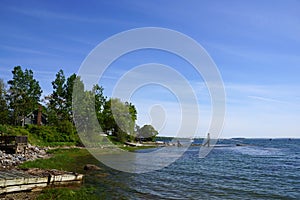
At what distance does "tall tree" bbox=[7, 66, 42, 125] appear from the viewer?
69.3m

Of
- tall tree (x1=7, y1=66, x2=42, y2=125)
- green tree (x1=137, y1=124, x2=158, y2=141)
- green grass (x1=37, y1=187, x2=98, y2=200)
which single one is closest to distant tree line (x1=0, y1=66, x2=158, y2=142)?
tall tree (x1=7, y1=66, x2=42, y2=125)

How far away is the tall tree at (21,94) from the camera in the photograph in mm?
69312

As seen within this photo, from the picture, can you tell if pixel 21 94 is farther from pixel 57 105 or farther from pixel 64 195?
pixel 64 195

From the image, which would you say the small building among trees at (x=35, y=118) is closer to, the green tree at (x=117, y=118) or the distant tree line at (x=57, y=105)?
the distant tree line at (x=57, y=105)

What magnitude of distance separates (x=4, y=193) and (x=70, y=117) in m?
58.1

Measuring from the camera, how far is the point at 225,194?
26578 mm

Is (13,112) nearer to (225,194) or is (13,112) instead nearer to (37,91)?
(37,91)

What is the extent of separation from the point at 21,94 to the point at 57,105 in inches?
401

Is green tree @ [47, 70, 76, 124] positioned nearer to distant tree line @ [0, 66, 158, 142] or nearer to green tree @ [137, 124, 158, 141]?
distant tree line @ [0, 66, 158, 142]

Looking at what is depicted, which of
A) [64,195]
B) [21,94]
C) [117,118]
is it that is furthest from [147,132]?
[64,195]

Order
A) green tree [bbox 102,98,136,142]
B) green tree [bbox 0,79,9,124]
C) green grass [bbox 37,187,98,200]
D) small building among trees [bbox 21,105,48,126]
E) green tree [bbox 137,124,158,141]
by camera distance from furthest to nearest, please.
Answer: green tree [bbox 137,124,158,141], green tree [bbox 102,98,136,142], small building among trees [bbox 21,105,48,126], green tree [bbox 0,79,9,124], green grass [bbox 37,187,98,200]

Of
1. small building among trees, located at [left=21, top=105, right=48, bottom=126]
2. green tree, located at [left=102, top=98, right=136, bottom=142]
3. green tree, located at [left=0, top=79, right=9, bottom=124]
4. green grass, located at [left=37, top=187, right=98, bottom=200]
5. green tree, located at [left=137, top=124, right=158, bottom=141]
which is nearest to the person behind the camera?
green grass, located at [left=37, top=187, right=98, bottom=200]

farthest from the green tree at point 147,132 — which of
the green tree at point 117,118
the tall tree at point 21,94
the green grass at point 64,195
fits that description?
the green grass at point 64,195

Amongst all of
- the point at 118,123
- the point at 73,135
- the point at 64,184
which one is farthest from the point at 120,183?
the point at 118,123
